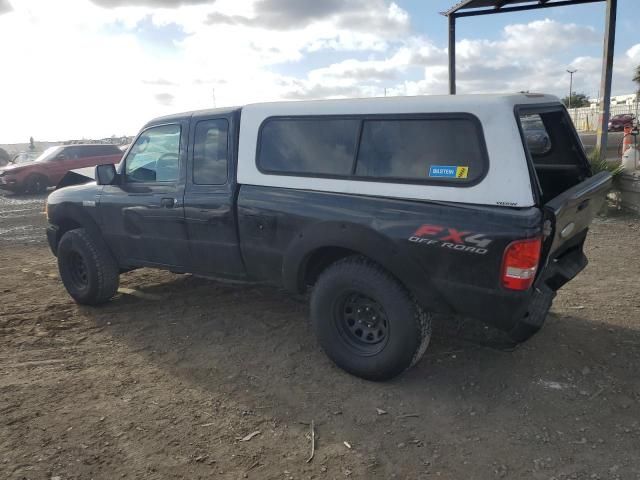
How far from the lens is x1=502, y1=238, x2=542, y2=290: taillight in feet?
8.91

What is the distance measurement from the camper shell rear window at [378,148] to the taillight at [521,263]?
0.45 metres

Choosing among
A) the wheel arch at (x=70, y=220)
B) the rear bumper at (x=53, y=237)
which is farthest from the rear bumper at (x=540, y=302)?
the rear bumper at (x=53, y=237)

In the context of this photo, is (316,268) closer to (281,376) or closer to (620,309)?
(281,376)

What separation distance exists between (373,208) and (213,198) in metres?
1.46

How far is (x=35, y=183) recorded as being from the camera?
1661 centimetres

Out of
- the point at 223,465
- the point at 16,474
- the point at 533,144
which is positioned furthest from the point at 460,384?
the point at 16,474

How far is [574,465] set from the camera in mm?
2633

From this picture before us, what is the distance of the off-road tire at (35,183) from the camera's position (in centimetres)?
1645

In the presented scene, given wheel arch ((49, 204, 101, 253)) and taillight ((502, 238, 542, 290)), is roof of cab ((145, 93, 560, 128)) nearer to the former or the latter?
taillight ((502, 238, 542, 290))

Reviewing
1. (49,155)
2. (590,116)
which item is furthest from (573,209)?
(590,116)

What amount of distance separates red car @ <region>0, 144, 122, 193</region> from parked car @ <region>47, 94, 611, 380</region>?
1357 cm

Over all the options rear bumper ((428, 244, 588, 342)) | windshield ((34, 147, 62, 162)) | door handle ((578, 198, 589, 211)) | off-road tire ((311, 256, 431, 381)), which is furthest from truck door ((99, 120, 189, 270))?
windshield ((34, 147, 62, 162))

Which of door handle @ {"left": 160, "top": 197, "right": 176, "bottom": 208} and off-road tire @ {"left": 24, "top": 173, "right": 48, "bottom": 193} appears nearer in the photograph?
door handle @ {"left": 160, "top": 197, "right": 176, "bottom": 208}

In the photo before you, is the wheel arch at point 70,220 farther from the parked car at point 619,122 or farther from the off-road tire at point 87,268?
the parked car at point 619,122
